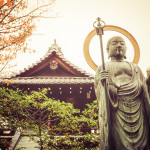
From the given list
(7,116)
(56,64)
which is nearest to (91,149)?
(7,116)

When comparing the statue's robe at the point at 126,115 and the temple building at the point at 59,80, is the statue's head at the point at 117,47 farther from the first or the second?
the temple building at the point at 59,80

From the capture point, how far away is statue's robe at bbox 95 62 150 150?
93.8 inches

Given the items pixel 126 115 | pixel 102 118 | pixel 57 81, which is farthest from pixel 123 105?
pixel 57 81

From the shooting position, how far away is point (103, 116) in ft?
8.16

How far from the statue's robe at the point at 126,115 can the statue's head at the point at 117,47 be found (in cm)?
43

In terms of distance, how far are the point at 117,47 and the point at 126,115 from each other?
1.20 meters

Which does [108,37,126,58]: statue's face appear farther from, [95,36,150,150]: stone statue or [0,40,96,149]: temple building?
[0,40,96,149]: temple building

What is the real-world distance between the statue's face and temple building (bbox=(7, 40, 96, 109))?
609 cm

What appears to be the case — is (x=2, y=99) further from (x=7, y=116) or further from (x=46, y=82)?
(x=46, y=82)

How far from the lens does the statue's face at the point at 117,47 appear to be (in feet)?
9.58

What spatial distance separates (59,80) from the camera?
9.12 metres

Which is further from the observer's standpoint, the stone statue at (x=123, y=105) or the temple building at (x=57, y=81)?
the temple building at (x=57, y=81)

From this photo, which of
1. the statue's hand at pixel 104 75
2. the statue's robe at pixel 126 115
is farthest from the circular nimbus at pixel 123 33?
the statue's hand at pixel 104 75

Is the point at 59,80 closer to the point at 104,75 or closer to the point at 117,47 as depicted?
the point at 117,47
